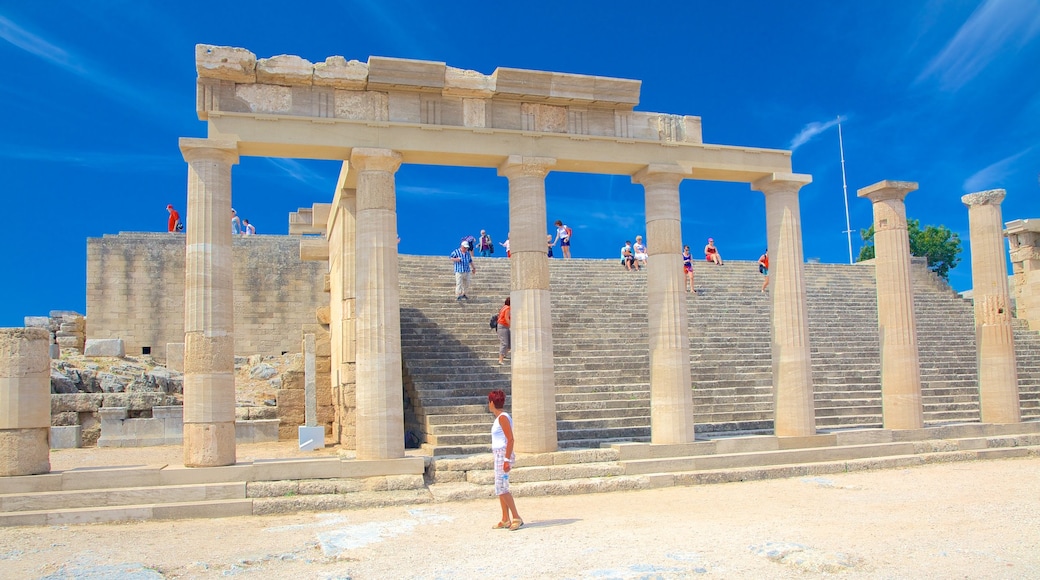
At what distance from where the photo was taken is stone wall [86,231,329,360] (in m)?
26.2

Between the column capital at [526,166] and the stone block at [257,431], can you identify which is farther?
the stone block at [257,431]

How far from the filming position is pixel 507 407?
15.5m

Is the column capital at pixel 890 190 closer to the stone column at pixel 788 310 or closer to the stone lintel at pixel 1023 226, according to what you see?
the stone column at pixel 788 310

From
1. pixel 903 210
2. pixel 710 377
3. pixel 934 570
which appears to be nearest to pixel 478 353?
pixel 710 377

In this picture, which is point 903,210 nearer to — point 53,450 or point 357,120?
point 357,120

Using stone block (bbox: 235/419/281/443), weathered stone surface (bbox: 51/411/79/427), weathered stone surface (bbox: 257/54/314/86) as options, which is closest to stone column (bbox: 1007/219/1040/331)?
stone block (bbox: 235/419/281/443)

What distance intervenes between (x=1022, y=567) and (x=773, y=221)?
800 centimetres

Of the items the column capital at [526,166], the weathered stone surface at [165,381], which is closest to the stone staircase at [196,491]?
the column capital at [526,166]

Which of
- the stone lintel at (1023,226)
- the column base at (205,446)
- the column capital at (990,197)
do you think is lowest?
the column base at (205,446)

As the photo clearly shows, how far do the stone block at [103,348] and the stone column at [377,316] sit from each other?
14.9 meters

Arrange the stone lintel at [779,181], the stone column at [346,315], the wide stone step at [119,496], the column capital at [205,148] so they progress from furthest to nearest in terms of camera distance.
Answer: the stone lintel at [779,181], the stone column at [346,315], the column capital at [205,148], the wide stone step at [119,496]

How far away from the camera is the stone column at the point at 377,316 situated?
1184 cm

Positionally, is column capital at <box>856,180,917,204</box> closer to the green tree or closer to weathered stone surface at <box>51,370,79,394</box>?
weathered stone surface at <box>51,370,79,394</box>

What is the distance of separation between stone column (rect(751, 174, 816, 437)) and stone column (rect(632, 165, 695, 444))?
1.84 metres
